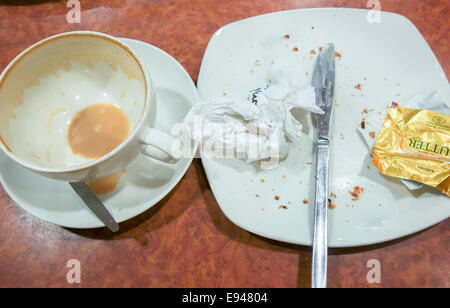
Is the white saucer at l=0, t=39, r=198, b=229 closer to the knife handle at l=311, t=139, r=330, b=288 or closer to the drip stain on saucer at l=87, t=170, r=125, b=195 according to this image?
the drip stain on saucer at l=87, t=170, r=125, b=195

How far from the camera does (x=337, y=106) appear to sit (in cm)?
68

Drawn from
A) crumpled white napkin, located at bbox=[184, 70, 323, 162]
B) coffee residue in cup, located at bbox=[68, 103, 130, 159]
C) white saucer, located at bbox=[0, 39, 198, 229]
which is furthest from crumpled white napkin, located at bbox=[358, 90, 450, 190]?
coffee residue in cup, located at bbox=[68, 103, 130, 159]

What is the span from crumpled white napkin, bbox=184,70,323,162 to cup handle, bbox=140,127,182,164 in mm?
117

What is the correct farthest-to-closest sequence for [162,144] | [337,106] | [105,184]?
[337,106] < [105,184] < [162,144]

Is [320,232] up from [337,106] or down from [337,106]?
down

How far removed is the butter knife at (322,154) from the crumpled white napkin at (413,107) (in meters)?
0.08

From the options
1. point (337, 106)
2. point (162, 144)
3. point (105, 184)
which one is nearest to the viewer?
point (162, 144)

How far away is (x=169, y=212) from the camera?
641 millimetres

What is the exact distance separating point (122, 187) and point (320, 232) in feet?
1.16

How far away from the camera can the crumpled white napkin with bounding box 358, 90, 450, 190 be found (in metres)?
0.65

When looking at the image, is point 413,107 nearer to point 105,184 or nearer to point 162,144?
point 162,144

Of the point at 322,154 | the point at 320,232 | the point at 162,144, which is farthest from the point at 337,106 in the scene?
the point at 162,144

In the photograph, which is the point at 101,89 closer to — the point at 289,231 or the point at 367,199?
the point at 289,231

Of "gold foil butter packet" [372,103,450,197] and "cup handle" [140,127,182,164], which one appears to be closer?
"cup handle" [140,127,182,164]
